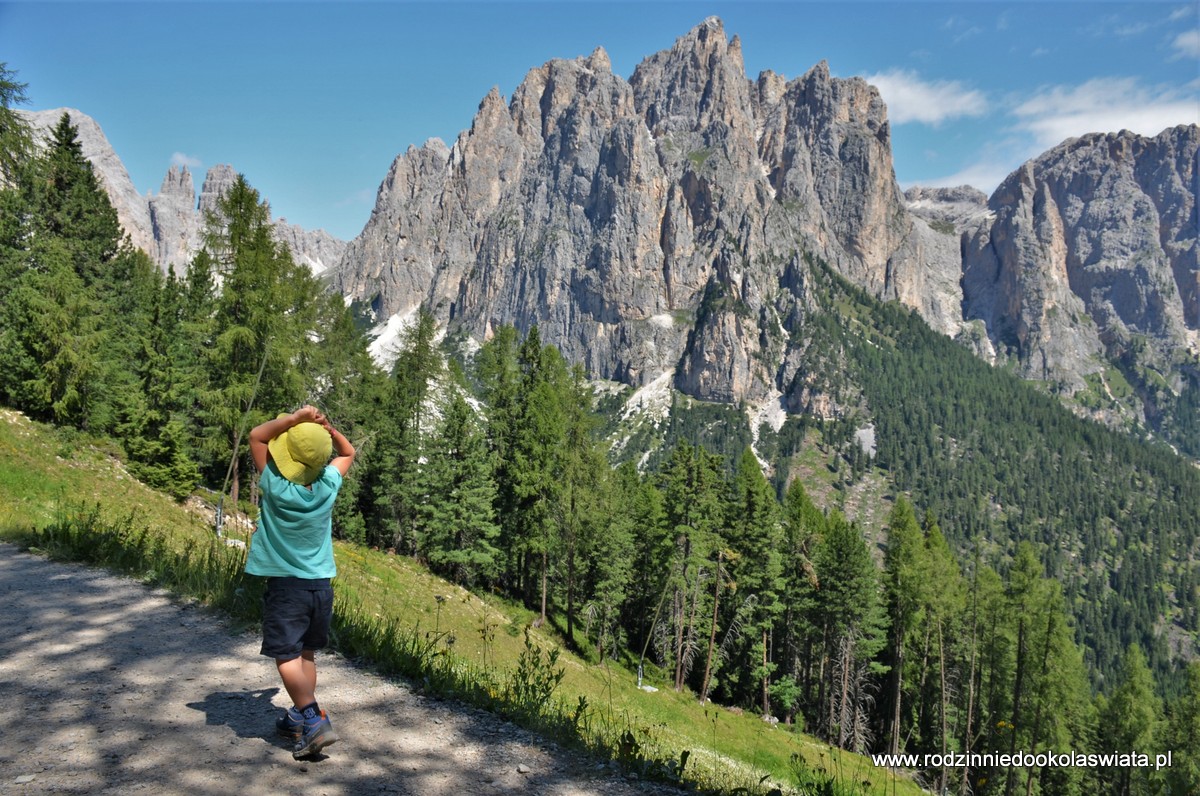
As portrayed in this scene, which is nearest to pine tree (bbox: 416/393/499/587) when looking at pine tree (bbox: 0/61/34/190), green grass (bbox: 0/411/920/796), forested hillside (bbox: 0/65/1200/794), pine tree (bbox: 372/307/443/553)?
forested hillside (bbox: 0/65/1200/794)

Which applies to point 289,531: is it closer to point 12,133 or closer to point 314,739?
point 314,739

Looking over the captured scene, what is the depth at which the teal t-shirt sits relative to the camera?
14.4 ft

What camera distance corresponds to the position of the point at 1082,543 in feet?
529

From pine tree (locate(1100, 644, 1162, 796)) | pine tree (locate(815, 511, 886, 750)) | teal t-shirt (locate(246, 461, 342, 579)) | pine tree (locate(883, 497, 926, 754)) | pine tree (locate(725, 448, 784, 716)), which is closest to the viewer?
teal t-shirt (locate(246, 461, 342, 579))

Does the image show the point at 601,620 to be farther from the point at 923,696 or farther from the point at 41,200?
the point at 41,200

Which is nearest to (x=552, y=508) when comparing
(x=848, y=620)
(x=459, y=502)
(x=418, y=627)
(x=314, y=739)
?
(x=459, y=502)

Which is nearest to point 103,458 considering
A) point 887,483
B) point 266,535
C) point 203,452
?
point 203,452

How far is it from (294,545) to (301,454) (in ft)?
2.11

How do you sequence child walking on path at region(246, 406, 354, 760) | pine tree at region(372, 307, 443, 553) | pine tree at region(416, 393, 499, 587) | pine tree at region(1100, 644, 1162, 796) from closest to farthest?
child walking on path at region(246, 406, 354, 760)
pine tree at region(416, 393, 499, 587)
pine tree at region(372, 307, 443, 553)
pine tree at region(1100, 644, 1162, 796)

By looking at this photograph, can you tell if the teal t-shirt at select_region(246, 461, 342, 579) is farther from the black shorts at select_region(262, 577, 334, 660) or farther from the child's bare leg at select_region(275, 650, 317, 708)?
the child's bare leg at select_region(275, 650, 317, 708)

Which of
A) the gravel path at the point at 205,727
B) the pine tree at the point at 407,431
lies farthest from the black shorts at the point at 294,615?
the pine tree at the point at 407,431

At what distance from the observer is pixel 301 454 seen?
446cm

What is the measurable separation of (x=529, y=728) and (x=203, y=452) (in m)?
20.7

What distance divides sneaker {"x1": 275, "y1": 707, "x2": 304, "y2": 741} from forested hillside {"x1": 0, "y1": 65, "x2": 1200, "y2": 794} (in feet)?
52.0
